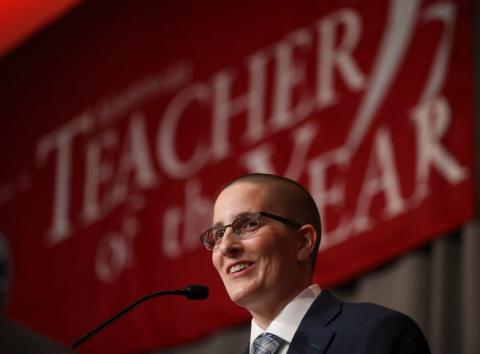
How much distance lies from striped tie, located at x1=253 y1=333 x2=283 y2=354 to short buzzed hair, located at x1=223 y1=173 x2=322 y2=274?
0.20 metres

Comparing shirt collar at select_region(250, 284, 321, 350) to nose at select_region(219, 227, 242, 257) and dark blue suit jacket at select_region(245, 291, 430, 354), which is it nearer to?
dark blue suit jacket at select_region(245, 291, 430, 354)

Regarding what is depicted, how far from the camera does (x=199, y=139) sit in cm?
455

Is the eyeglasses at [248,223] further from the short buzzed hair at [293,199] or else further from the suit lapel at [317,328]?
the suit lapel at [317,328]

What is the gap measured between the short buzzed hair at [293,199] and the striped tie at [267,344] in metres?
0.20

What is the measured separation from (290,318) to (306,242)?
0.18 meters

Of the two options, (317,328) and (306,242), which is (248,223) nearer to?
(306,242)

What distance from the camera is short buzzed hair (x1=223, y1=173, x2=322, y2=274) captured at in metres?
2.27

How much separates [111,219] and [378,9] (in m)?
1.54

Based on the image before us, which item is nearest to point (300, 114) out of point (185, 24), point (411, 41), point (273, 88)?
point (273, 88)

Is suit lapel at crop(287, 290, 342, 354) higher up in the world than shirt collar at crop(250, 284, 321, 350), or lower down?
lower down

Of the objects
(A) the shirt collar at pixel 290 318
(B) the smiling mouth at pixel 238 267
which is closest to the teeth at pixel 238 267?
(B) the smiling mouth at pixel 238 267

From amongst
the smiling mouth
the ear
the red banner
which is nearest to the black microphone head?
the smiling mouth

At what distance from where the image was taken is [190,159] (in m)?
4.55

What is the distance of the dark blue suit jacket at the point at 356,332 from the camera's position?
2.00 meters
